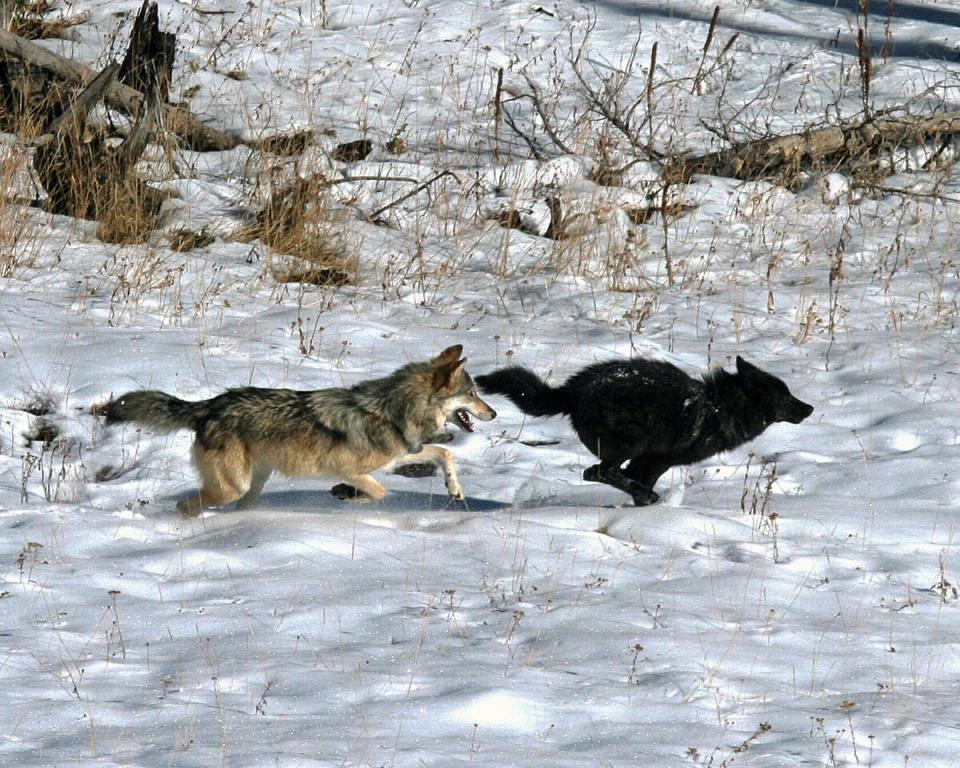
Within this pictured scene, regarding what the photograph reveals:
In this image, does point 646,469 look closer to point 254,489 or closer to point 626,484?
point 626,484

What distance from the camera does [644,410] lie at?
807 centimetres

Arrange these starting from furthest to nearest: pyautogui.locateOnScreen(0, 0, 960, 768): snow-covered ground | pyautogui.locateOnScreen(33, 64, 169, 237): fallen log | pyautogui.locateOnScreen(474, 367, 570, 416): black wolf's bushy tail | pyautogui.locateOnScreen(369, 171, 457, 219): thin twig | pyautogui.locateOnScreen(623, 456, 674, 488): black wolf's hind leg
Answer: pyautogui.locateOnScreen(369, 171, 457, 219): thin twig, pyautogui.locateOnScreen(33, 64, 169, 237): fallen log, pyautogui.locateOnScreen(623, 456, 674, 488): black wolf's hind leg, pyautogui.locateOnScreen(474, 367, 570, 416): black wolf's bushy tail, pyautogui.locateOnScreen(0, 0, 960, 768): snow-covered ground

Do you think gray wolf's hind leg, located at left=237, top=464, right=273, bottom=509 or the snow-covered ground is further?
gray wolf's hind leg, located at left=237, top=464, right=273, bottom=509

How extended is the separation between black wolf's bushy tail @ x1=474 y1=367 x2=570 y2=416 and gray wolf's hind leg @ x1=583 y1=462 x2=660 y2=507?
46cm

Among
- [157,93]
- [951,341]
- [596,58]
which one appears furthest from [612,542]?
[596,58]

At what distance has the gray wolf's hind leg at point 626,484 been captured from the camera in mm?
8203

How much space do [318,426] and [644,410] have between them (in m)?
2.08

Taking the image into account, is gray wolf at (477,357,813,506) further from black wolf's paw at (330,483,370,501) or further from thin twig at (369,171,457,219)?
thin twig at (369,171,457,219)

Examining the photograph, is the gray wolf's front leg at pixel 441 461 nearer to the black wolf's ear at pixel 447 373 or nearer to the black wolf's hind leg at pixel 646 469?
the black wolf's ear at pixel 447 373

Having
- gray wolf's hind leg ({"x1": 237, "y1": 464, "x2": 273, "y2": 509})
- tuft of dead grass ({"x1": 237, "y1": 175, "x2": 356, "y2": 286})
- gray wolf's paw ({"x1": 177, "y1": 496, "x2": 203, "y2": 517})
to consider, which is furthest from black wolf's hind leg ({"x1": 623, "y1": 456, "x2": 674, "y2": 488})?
tuft of dead grass ({"x1": 237, "y1": 175, "x2": 356, "y2": 286})

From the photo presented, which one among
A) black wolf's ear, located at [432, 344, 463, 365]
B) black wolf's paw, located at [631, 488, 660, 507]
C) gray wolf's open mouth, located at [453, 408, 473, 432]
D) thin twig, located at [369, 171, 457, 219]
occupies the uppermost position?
thin twig, located at [369, 171, 457, 219]

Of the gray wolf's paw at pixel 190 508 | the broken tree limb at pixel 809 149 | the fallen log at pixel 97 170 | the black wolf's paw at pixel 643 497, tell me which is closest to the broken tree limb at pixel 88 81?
the fallen log at pixel 97 170

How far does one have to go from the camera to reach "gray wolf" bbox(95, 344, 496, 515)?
758 centimetres

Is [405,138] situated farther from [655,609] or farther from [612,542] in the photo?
[655,609]
